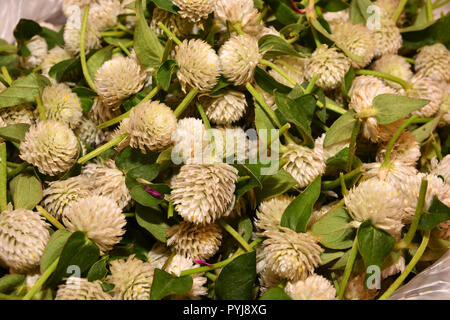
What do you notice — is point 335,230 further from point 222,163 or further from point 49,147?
point 49,147

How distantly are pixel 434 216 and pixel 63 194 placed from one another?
0.52m

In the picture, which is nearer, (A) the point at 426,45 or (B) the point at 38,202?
(B) the point at 38,202

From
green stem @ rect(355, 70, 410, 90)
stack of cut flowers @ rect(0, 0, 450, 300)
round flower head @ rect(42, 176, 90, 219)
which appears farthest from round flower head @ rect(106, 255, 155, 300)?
green stem @ rect(355, 70, 410, 90)

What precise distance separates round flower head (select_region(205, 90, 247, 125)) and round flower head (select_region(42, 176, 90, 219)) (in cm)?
22

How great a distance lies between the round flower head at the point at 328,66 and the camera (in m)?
0.72

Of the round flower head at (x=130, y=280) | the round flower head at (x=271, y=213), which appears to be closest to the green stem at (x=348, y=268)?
the round flower head at (x=271, y=213)

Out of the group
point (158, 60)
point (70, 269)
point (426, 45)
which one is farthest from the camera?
point (426, 45)

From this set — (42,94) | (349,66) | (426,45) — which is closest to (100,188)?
(42,94)

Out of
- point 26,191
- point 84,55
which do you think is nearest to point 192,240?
point 26,191

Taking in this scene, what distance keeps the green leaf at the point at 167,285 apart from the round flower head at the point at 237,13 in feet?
1.27

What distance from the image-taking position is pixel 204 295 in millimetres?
637

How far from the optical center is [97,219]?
0.59m

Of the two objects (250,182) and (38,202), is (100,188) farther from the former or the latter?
(250,182)

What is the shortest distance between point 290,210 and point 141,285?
0.22 meters
